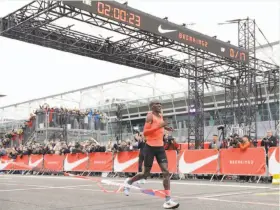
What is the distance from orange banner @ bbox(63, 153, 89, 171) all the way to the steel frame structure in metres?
6.01

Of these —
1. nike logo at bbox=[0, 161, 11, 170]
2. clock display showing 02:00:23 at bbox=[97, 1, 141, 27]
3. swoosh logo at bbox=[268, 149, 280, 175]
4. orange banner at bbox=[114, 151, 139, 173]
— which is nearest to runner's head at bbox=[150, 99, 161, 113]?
swoosh logo at bbox=[268, 149, 280, 175]

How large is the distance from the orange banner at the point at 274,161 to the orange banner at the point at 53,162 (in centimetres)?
1106

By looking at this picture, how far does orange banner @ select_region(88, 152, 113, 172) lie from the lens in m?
18.1

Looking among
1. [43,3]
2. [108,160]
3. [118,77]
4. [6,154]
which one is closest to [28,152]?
[6,154]

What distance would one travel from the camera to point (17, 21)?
759 inches

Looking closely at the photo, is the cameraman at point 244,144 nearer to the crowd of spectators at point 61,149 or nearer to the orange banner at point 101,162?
the orange banner at point 101,162

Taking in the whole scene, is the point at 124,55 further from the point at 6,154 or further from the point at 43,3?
the point at 6,154

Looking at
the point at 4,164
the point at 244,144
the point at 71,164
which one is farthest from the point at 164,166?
the point at 4,164

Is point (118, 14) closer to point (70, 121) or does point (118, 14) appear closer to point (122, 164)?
point (122, 164)

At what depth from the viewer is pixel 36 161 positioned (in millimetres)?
22203

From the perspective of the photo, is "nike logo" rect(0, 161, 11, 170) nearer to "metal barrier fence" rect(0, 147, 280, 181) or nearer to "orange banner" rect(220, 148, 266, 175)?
"metal barrier fence" rect(0, 147, 280, 181)

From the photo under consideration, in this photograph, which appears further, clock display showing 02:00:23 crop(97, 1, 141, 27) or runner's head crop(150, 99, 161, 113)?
clock display showing 02:00:23 crop(97, 1, 141, 27)

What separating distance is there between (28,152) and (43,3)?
9004mm

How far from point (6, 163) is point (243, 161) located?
15946 millimetres
